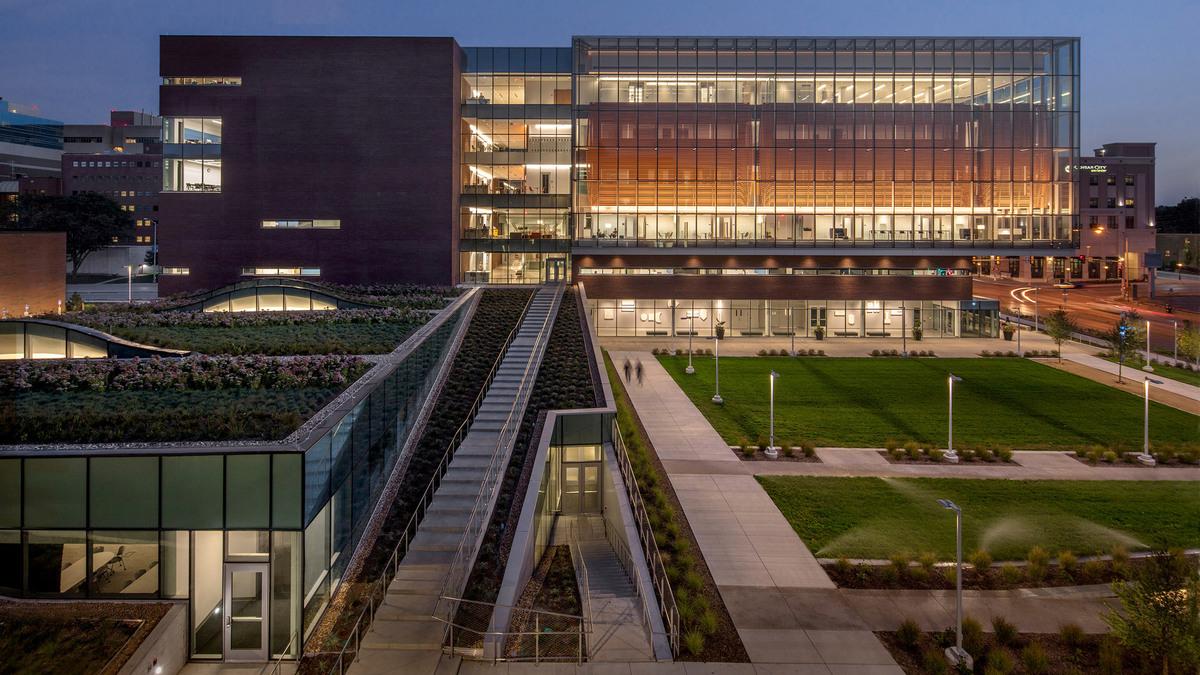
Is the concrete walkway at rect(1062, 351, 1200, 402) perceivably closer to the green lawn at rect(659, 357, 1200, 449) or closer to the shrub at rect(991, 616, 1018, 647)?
the green lawn at rect(659, 357, 1200, 449)

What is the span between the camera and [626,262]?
52969mm

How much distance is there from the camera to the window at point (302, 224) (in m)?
48.0

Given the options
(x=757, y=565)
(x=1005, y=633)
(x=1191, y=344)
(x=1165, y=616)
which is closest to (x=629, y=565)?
(x=757, y=565)

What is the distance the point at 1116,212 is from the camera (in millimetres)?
108000

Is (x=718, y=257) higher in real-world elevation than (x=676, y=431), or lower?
higher

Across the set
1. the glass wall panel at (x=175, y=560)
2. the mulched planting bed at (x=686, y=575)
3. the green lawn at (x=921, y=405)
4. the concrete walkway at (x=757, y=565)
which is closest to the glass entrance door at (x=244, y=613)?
the glass wall panel at (x=175, y=560)

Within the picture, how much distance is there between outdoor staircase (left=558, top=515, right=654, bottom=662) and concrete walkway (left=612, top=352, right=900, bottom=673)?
1920 mm

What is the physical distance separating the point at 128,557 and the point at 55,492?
1613 millimetres

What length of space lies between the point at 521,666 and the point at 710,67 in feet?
162

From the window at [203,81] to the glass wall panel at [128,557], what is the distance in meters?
43.6

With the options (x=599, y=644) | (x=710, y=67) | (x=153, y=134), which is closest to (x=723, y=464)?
(x=599, y=644)

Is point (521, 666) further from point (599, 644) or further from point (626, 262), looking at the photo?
point (626, 262)

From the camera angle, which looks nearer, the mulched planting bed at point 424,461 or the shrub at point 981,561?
the mulched planting bed at point 424,461

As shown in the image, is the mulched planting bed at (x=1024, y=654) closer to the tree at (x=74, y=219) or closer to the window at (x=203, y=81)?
the window at (x=203, y=81)
